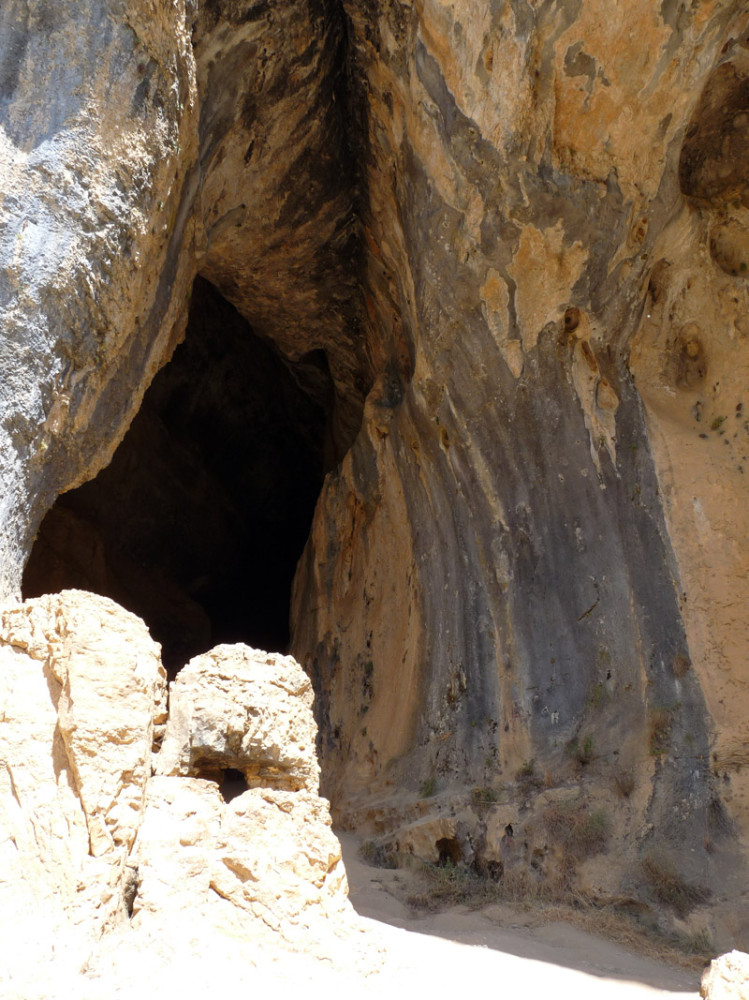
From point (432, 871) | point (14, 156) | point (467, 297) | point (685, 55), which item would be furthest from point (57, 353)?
point (685, 55)

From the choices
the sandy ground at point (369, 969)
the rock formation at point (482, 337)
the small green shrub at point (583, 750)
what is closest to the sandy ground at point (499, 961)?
the sandy ground at point (369, 969)

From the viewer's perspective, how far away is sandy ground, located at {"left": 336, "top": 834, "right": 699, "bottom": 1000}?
9.51 ft

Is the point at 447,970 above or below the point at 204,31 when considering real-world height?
below

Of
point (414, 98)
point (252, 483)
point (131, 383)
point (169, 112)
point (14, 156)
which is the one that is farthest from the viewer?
point (252, 483)

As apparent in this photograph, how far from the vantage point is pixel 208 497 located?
36.9 ft

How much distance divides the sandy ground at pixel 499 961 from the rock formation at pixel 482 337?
603mm

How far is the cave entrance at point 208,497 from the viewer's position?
10.2m

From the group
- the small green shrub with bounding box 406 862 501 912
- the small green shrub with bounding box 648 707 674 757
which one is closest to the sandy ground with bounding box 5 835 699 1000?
the small green shrub with bounding box 406 862 501 912

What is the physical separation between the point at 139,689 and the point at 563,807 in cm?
294

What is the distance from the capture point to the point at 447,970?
3.03 metres

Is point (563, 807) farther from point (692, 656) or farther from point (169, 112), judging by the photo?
point (169, 112)

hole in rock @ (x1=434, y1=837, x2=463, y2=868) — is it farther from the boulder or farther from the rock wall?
the boulder

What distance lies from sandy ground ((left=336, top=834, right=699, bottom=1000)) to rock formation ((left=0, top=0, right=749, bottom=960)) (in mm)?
603

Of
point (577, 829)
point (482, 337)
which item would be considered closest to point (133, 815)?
point (577, 829)
